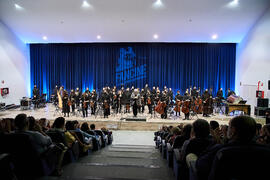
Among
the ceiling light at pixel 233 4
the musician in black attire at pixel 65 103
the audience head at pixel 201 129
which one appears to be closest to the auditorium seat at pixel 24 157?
the audience head at pixel 201 129

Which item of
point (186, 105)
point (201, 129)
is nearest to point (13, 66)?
point (186, 105)

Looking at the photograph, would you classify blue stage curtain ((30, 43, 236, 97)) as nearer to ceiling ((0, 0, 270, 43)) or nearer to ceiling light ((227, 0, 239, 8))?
ceiling ((0, 0, 270, 43))

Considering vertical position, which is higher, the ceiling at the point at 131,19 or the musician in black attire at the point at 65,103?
the ceiling at the point at 131,19

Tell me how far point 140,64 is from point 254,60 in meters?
7.27

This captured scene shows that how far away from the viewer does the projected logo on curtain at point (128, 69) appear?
1584 cm

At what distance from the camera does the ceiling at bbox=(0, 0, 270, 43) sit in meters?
10.9

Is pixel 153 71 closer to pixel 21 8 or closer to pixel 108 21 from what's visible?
pixel 108 21

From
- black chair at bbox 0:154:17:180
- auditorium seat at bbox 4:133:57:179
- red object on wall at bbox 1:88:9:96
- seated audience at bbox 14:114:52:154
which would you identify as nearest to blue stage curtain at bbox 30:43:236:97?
red object on wall at bbox 1:88:9:96

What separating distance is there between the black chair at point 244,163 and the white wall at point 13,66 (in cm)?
1414

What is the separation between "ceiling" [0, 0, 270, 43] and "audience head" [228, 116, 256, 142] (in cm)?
1012

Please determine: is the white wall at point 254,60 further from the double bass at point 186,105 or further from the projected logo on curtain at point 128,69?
the projected logo on curtain at point 128,69

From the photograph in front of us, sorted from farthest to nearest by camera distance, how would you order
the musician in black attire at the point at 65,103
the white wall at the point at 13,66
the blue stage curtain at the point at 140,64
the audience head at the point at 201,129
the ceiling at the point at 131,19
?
the blue stage curtain at the point at 140,64 < the white wall at the point at 13,66 < the ceiling at the point at 131,19 < the musician in black attire at the point at 65,103 < the audience head at the point at 201,129

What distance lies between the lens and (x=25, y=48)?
15719 millimetres

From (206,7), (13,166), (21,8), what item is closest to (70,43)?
(21,8)
